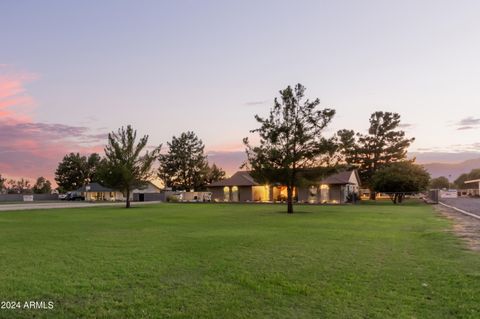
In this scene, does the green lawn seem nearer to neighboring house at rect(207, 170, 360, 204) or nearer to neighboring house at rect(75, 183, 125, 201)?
neighboring house at rect(207, 170, 360, 204)

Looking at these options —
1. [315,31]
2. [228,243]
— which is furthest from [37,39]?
[228,243]

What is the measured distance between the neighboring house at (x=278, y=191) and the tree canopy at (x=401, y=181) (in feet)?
14.5

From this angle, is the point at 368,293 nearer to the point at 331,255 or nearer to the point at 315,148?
the point at 331,255

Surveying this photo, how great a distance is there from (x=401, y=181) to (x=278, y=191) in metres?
16.7

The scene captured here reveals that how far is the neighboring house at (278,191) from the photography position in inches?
2215

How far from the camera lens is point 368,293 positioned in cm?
645

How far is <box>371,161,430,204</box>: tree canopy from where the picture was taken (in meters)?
52.8

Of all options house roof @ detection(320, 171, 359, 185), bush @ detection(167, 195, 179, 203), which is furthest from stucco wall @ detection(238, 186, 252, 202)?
house roof @ detection(320, 171, 359, 185)

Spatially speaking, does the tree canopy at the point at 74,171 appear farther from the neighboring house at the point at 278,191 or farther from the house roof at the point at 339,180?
the house roof at the point at 339,180

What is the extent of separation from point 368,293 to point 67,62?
2209 cm

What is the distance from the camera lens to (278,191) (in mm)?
61125

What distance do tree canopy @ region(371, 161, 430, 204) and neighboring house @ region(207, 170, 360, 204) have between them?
4433 mm

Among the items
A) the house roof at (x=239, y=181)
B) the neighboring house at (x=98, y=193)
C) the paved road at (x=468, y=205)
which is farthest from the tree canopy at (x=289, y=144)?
the neighboring house at (x=98, y=193)

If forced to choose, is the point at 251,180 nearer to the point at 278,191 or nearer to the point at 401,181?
the point at 278,191
